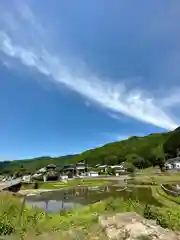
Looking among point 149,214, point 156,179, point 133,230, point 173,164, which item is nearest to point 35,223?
point 133,230

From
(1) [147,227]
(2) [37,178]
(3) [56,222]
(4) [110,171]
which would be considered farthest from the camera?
(4) [110,171]

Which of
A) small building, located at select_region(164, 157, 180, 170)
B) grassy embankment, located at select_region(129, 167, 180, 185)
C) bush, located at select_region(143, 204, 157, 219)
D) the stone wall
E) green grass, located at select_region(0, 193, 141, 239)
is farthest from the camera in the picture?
small building, located at select_region(164, 157, 180, 170)

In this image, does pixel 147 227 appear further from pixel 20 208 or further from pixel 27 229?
pixel 20 208

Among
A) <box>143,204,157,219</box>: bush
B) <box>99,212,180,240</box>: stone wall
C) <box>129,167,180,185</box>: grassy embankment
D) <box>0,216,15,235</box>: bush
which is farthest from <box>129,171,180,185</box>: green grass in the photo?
<box>0,216,15,235</box>: bush

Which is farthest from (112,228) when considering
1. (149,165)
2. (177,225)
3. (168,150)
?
(168,150)

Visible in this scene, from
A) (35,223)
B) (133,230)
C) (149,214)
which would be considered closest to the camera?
(133,230)

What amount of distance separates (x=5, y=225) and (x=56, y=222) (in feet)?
7.00

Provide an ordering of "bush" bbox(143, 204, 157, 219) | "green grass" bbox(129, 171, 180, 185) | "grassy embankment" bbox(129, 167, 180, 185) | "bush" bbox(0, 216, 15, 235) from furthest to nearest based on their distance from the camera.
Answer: "green grass" bbox(129, 171, 180, 185) < "grassy embankment" bbox(129, 167, 180, 185) < "bush" bbox(143, 204, 157, 219) < "bush" bbox(0, 216, 15, 235)

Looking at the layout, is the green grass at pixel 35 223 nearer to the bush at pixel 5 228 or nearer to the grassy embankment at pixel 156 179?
the bush at pixel 5 228

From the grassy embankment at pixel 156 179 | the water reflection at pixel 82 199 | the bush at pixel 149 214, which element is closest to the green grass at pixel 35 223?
the bush at pixel 149 214

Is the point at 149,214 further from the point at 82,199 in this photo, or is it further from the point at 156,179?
the point at 156,179

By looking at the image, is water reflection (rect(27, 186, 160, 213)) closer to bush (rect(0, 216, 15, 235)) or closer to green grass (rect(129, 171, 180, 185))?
green grass (rect(129, 171, 180, 185))

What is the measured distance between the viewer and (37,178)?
91812 mm

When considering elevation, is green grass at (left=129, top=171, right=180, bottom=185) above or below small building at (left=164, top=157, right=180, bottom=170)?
below
